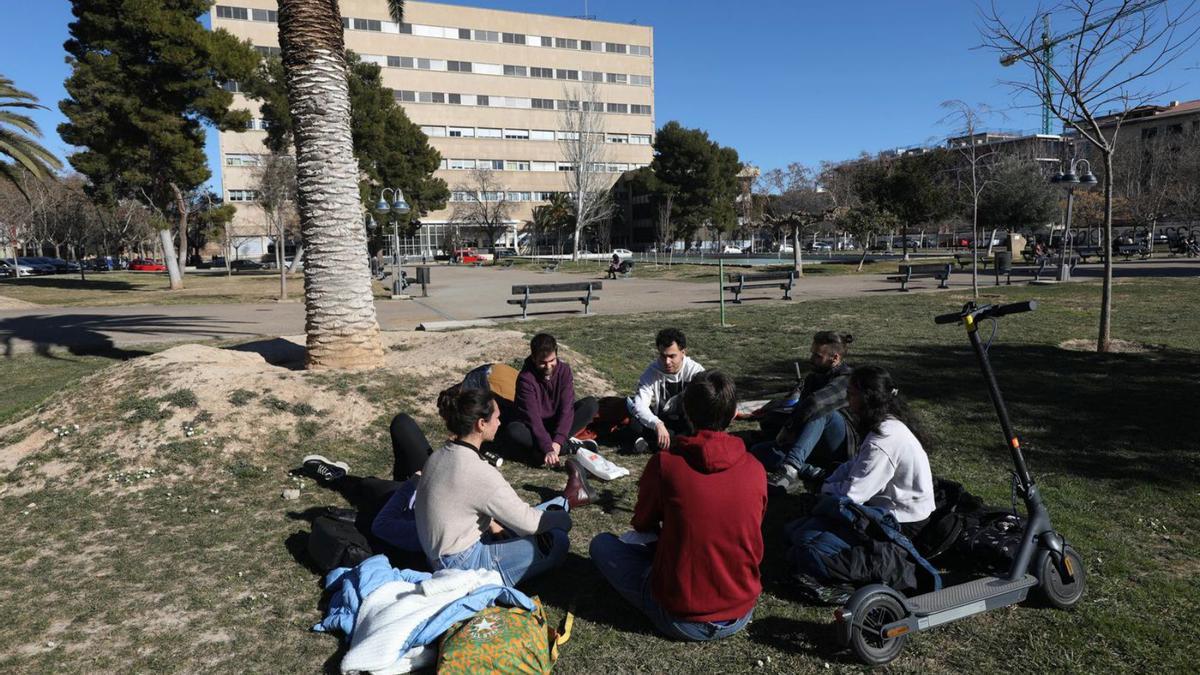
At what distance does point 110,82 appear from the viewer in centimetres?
2392

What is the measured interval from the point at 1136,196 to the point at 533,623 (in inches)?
2154

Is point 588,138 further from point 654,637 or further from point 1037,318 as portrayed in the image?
point 654,637

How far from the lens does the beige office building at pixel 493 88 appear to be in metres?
61.0

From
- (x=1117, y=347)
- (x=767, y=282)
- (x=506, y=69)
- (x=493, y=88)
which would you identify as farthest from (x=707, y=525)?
(x=506, y=69)

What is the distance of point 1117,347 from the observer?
974cm

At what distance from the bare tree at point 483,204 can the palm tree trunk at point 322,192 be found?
179 feet

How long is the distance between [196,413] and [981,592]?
19.3 ft

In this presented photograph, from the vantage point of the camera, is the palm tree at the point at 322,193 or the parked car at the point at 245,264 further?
the parked car at the point at 245,264

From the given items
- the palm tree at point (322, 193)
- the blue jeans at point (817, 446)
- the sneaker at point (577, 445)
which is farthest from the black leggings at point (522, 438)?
the palm tree at point (322, 193)

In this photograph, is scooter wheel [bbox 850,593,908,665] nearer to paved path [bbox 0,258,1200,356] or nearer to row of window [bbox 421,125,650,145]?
paved path [bbox 0,258,1200,356]

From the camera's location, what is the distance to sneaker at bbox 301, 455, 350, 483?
5.21m

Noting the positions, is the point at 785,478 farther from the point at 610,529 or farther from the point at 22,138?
the point at 22,138

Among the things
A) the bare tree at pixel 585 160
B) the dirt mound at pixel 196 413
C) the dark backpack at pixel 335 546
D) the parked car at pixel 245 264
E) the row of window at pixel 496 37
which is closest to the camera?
the dark backpack at pixel 335 546

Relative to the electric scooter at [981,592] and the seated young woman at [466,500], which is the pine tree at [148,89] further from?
the electric scooter at [981,592]
